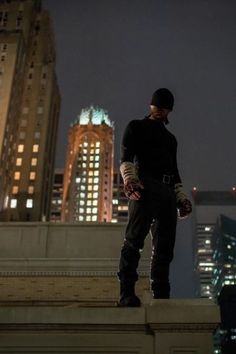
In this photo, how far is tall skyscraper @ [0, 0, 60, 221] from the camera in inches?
3063

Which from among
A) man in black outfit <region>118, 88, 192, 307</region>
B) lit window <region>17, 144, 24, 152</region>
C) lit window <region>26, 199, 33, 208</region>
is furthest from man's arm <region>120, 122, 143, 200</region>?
lit window <region>17, 144, 24, 152</region>

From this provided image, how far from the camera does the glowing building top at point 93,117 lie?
458 ft

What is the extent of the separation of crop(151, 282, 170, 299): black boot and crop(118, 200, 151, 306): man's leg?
215mm

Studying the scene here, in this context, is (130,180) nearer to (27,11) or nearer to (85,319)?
(85,319)

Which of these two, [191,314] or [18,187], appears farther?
[18,187]

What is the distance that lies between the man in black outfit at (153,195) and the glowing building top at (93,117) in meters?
133

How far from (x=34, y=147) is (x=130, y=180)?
3405 inches

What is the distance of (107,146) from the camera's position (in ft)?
422

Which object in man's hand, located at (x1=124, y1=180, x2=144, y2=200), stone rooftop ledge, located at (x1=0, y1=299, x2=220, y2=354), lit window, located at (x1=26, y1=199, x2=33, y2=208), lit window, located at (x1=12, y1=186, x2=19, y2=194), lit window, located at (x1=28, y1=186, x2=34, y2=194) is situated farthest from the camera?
lit window, located at (x1=28, y1=186, x2=34, y2=194)

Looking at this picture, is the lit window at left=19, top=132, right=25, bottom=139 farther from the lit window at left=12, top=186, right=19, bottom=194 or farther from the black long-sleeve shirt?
the black long-sleeve shirt

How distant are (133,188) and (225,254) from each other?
150459 millimetres

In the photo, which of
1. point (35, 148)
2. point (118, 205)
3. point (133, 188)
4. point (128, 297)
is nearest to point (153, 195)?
point (133, 188)

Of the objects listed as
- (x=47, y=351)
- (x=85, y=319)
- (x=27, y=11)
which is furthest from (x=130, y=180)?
(x=27, y=11)

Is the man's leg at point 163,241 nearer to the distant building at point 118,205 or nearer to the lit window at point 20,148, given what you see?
the lit window at point 20,148
